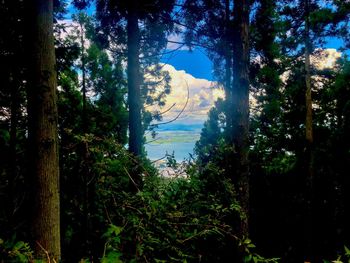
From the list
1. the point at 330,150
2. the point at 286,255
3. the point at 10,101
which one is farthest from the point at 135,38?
the point at 286,255

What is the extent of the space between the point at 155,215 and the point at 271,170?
11744 millimetres

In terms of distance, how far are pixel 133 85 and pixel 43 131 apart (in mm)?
6612

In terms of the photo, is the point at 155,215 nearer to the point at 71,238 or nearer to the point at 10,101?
the point at 71,238

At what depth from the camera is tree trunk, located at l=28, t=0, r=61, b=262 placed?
3633 millimetres

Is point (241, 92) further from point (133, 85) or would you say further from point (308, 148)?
point (308, 148)

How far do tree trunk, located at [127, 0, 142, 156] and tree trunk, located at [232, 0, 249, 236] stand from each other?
4072 millimetres

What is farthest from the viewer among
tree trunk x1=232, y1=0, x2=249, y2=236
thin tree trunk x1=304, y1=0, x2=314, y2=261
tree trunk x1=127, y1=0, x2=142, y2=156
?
thin tree trunk x1=304, y1=0, x2=314, y2=261

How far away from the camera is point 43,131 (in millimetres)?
3688

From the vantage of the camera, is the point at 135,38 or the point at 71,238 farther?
the point at 135,38

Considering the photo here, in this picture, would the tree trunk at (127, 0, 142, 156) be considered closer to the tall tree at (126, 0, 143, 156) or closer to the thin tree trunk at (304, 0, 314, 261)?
the tall tree at (126, 0, 143, 156)

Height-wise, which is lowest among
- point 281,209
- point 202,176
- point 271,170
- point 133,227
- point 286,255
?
point 286,255

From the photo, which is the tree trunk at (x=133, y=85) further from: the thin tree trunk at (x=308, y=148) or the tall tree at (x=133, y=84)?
the thin tree trunk at (x=308, y=148)

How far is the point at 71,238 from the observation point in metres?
5.16

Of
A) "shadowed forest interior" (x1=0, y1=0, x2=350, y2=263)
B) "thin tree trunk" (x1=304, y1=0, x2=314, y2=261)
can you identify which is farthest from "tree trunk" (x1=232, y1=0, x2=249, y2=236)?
"thin tree trunk" (x1=304, y1=0, x2=314, y2=261)
